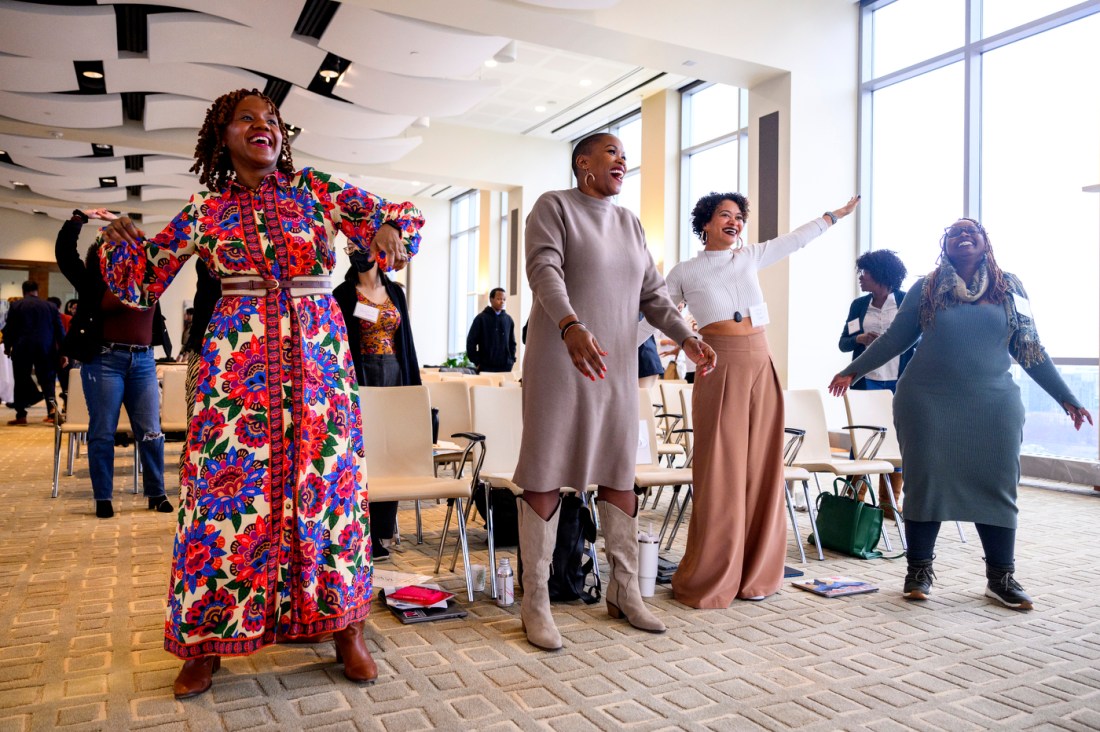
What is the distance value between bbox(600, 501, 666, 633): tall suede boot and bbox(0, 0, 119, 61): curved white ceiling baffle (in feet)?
25.5

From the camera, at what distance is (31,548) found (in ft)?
13.2

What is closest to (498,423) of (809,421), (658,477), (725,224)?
(658,477)

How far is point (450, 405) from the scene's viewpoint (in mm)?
5145

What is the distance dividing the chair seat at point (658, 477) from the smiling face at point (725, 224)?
3.55ft

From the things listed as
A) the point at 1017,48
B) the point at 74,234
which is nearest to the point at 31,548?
the point at 74,234

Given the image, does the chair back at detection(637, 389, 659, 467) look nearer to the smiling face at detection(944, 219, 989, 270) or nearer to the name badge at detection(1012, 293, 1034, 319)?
the smiling face at detection(944, 219, 989, 270)

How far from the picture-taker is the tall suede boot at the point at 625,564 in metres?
2.89

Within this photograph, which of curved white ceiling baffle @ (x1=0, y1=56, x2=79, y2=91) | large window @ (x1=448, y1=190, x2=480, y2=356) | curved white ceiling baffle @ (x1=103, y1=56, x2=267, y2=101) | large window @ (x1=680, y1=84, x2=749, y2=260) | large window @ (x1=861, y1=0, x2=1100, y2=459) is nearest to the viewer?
large window @ (x1=861, y1=0, x2=1100, y2=459)

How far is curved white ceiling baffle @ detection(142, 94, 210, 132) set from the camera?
1032 cm

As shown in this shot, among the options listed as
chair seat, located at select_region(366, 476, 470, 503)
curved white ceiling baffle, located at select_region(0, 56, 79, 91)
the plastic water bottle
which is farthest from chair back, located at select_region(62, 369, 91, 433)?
curved white ceiling baffle, located at select_region(0, 56, 79, 91)

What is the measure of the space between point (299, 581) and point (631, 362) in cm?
132

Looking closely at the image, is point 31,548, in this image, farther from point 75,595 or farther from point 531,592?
point 531,592

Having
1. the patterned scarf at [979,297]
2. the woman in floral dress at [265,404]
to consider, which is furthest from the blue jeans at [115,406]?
the patterned scarf at [979,297]

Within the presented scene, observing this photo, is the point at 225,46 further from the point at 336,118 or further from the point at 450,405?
the point at 450,405
